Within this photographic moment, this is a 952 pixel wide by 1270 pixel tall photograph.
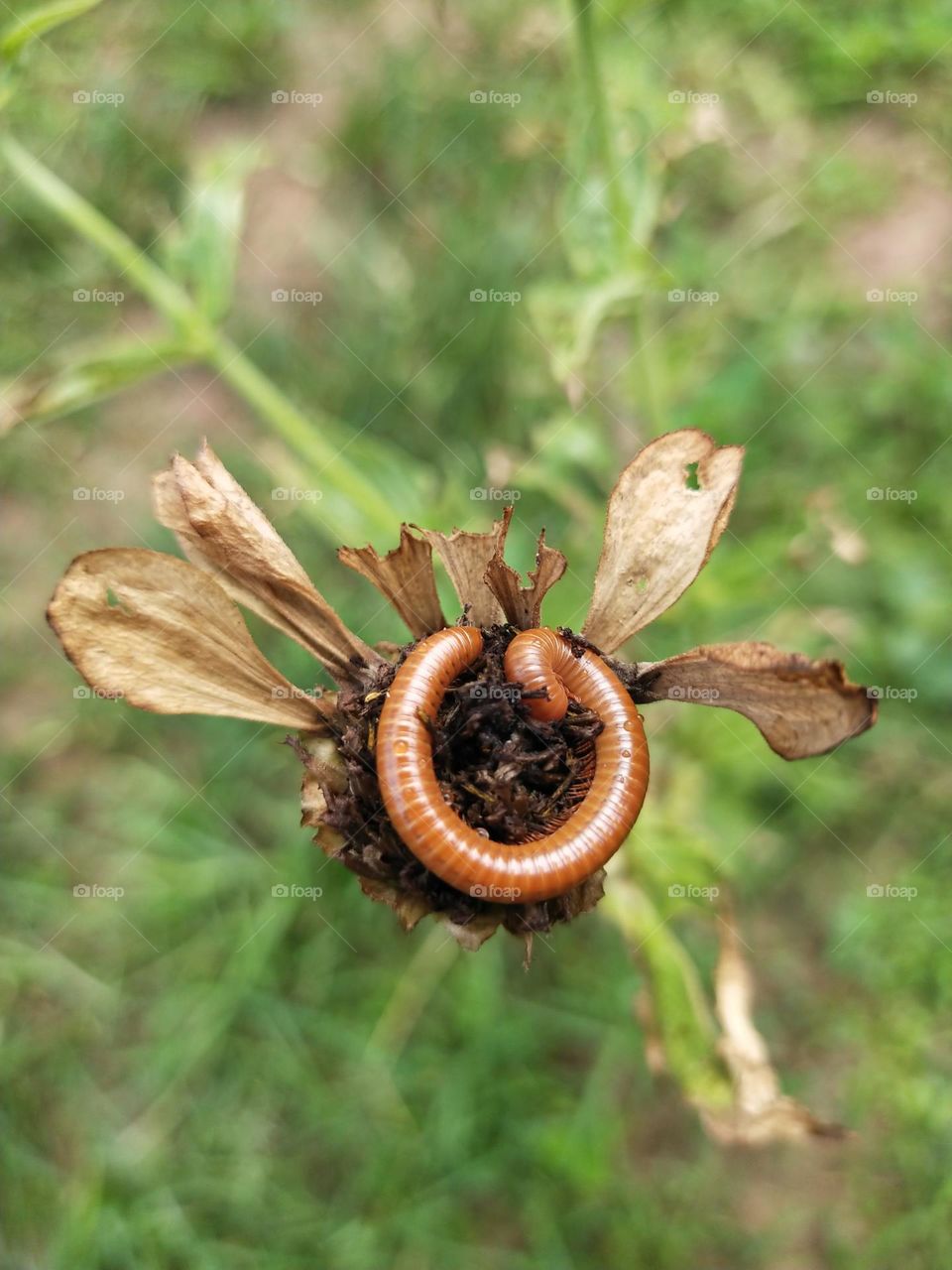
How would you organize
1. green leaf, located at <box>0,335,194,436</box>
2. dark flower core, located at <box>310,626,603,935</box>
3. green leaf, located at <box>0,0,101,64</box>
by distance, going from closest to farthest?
1. dark flower core, located at <box>310,626,603,935</box>
2. green leaf, located at <box>0,0,101,64</box>
3. green leaf, located at <box>0,335,194,436</box>

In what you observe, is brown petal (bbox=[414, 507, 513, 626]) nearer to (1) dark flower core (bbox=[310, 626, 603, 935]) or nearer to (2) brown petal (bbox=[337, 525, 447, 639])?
(2) brown petal (bbox=[337, 525, 447, 639])

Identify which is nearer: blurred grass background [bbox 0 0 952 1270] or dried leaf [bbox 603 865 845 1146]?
dried leaf [bbox 603 865 845 1146]

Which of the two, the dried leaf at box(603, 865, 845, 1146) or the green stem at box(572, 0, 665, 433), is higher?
the green stem at box(572, 0, 665, 433)

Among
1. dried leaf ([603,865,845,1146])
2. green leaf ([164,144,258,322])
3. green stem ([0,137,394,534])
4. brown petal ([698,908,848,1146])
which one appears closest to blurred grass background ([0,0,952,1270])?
green stem ([0,137,394,534])

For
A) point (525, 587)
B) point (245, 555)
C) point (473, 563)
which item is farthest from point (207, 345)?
point (525, 587)

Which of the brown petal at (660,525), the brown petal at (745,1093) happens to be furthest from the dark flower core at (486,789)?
the brown petal at (745,1093)

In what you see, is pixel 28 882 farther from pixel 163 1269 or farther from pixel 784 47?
pixel 784 47

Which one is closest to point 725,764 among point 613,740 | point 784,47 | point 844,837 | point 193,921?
point 844,837
